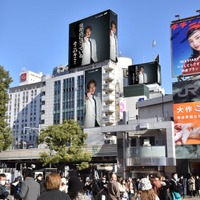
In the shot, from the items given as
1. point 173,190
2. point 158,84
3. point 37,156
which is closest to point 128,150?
point 37,156

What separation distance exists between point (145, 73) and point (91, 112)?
53.2 ft

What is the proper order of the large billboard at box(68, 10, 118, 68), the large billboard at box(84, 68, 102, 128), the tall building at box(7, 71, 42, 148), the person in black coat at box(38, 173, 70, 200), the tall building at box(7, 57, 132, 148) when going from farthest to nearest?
1. the tall building at box(7, 71, 42, 148)
2. the large billboard at box(68, 10, 118, 68)
3. the tall building at box(7, 57, 132, 148)
4. the large billboard at box(84, 68, 102, 128)
5. the person in black coat at box(38, 173, 70, 200)

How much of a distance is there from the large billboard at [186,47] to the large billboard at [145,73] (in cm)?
4435

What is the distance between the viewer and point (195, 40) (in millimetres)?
33719

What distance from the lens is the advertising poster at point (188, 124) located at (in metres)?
31.1

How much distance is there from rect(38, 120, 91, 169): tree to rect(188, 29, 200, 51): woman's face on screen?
15275 millimetres

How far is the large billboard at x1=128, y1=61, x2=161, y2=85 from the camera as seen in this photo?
3120 inches

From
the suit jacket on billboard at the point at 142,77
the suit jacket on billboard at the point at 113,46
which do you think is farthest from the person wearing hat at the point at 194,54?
the suit jacket on billboard at the point at 142,77

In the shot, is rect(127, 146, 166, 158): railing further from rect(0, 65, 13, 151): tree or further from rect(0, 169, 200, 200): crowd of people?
rect(0, 169, 200, 200): crowd of people

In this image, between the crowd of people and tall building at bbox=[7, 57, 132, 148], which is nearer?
the crowd of people

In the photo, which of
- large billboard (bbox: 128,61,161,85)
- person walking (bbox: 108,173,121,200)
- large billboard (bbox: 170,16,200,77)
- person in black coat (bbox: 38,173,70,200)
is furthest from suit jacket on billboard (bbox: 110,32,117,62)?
person in black coat (bbox: 38,173,70,200)

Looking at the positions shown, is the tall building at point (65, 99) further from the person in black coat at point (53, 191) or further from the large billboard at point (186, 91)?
the person in black coat at point (53, 191)

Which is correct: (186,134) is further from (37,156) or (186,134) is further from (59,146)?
(37,156)

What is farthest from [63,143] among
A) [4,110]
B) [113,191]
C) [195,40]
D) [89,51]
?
[89,51]
